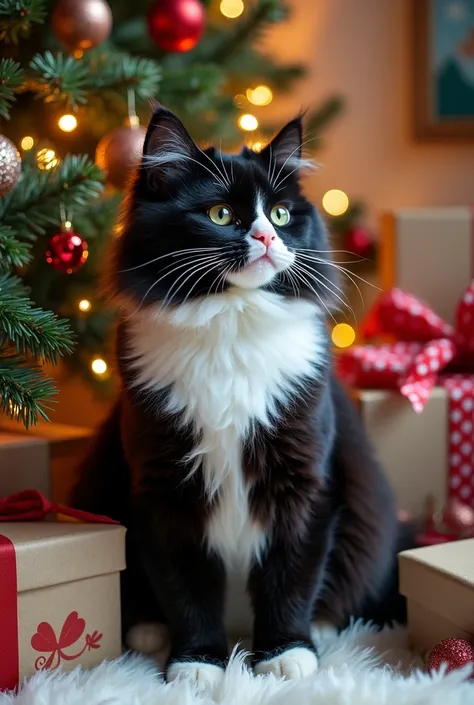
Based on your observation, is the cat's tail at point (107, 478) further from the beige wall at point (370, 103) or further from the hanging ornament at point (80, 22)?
the beige wall at point (370, 103)

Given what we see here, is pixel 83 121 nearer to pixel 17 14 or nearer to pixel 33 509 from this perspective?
pixel 17 14

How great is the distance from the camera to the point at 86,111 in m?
1.61

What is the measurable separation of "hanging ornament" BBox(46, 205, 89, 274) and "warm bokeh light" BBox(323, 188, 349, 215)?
871 millimetres

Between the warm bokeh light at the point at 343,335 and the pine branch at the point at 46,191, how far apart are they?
958 mm

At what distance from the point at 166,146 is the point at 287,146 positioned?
0.63ft

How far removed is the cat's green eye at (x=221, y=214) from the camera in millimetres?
1023

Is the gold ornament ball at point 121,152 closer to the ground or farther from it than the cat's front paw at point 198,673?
farther from it

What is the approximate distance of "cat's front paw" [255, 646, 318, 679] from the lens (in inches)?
41.3

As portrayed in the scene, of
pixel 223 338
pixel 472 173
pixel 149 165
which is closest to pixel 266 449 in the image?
pixel 223 338

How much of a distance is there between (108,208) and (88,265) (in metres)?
0.19

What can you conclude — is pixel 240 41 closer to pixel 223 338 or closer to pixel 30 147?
pixel 30 147

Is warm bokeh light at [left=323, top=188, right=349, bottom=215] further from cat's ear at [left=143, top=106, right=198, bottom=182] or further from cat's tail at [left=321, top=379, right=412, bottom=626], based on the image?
cat's ear at [left=143, top=106, right=198, bottom=182]

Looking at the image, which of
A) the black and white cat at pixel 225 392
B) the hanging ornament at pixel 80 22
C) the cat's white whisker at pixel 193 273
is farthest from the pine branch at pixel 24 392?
the hanging ornament at pixel 80 22

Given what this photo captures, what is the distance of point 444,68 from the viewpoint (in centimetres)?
193
